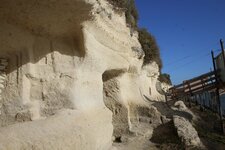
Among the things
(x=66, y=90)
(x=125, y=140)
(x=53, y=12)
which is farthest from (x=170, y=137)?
(x=53, y=12)

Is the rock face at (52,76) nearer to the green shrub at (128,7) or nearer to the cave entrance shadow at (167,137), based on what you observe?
the cave entrance shadow at (167,137)

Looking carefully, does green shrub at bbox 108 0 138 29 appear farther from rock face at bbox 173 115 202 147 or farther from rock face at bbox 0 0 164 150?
rock face at bbox 173 115 202 147

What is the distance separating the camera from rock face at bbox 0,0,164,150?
13.6 ft

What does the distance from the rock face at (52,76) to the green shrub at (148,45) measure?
844cm

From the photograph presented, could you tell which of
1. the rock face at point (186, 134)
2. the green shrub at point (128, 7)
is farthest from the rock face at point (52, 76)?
the green shrub at point (128, 7)

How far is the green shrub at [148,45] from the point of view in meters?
14.6

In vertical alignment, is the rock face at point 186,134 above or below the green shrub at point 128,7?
below

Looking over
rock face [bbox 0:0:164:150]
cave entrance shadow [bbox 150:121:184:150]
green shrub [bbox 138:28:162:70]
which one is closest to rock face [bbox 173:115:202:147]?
cave entrance shadow [bbox 150:121:184:150]

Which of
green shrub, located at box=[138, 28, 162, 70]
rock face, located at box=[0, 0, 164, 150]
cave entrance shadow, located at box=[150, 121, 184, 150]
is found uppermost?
green shrub, located at box=[138, 28, 162, 70]

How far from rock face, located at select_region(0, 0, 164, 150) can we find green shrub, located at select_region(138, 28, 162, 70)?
8.44 meters

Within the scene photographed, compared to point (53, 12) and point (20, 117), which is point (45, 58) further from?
point (20, 117)

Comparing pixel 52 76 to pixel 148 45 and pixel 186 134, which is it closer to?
pixel 186 134

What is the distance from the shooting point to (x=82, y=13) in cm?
502

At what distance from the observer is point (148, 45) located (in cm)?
1467
